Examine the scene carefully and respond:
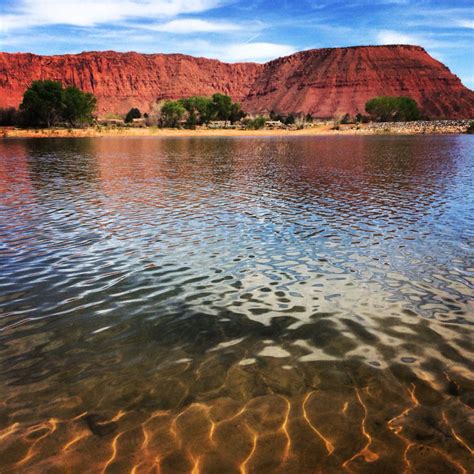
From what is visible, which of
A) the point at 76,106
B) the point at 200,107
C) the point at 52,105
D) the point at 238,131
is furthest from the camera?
the point at 200,107

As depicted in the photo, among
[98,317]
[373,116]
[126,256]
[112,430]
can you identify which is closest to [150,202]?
[126,256]

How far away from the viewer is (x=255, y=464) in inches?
132

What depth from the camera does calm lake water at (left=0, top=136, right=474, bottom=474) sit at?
3.55 metres

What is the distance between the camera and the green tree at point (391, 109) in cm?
11762

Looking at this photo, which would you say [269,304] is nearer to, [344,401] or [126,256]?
[344,401]

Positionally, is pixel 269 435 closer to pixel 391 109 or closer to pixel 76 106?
pixel 76 106

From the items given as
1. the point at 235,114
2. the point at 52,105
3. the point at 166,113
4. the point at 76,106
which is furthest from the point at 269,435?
the point at 235,114

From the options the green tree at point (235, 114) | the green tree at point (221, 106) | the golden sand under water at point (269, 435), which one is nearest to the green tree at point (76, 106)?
the green tree at point (221, 106)

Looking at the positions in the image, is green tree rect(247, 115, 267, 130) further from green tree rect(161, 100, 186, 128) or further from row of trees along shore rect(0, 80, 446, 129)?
green tree rect(161, 100, 186, 128)

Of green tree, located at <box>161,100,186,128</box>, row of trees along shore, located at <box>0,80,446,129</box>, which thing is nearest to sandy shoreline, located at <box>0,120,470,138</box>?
row of trees along shore, located at <box>0,80,446,129</box>

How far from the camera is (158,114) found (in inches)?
4195

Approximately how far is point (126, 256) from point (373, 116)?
4942 inches

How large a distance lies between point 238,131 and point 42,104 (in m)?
41.8

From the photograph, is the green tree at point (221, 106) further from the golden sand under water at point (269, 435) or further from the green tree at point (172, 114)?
the golden sand under water at point (269, 435)
